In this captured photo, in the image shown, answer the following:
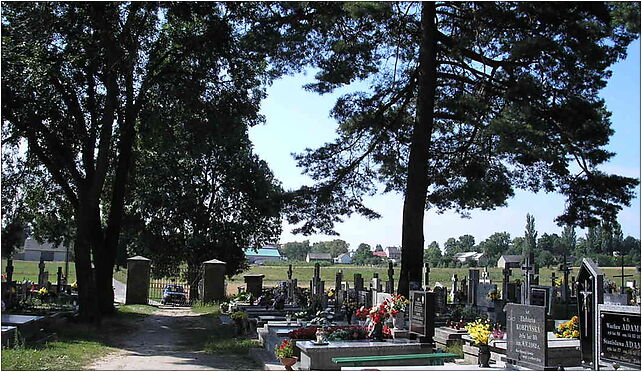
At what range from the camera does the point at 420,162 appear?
1697 cm

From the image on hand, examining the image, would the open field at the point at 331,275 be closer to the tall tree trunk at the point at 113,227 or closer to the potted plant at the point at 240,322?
the tall tree trunk at the point at 113,227

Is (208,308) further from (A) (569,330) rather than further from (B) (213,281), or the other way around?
(A) (569,330)

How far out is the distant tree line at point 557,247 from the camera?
26541mm

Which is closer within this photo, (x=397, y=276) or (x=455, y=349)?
(x=455, y=349)

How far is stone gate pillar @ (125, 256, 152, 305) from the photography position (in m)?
27.7

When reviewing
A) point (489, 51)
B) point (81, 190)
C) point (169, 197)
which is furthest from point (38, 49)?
point (169, 197)

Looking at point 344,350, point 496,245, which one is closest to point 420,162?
point 344,350

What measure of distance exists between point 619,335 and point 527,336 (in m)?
1.18

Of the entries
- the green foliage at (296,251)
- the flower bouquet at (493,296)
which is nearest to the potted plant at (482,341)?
the flower bouquet at (493,296)

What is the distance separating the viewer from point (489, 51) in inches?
676

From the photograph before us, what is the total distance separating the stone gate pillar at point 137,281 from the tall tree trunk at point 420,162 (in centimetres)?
1535

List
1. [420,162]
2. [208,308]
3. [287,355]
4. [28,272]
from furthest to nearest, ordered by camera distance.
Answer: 1. [28,272]
2. [208,308]
3. [420,162]
4. [287,355]

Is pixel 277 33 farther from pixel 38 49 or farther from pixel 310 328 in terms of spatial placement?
pixel 310 328

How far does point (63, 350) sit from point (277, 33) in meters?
9.61
